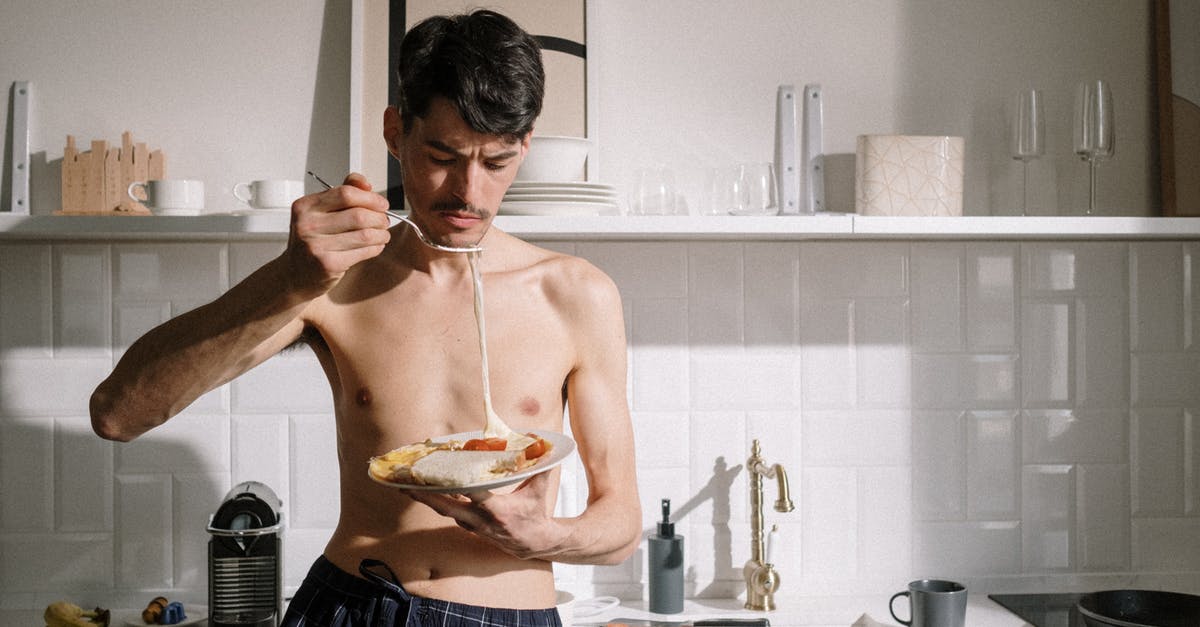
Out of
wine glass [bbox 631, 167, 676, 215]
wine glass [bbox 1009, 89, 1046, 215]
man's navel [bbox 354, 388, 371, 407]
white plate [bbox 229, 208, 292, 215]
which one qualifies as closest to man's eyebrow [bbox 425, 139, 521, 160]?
man's navel [bbox 354, 388, 371, 407]

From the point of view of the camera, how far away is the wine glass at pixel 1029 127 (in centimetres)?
216

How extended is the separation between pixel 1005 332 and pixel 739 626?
867mm

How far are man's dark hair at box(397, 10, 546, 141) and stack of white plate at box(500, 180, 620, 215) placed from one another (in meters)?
0.44

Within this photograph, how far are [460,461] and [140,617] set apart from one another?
1.14 meters

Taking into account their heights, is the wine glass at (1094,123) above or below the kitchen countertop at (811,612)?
above

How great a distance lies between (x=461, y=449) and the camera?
4.39 feet

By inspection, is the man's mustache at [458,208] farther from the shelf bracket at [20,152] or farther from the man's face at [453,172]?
the shelf bracket at [20,152]

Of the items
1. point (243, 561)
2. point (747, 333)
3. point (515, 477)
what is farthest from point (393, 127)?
point (747, 333)

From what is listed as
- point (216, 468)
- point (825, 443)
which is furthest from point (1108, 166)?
point (216, 468)

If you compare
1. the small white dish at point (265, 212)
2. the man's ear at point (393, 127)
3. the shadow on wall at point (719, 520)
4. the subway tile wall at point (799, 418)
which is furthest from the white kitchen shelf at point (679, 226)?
the shadow on wall at point (719, 520)

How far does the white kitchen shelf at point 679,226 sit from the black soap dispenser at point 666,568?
1.81ft

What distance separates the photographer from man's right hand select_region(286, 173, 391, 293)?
123cm

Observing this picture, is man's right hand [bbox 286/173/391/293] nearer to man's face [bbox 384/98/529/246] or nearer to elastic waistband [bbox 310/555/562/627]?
man's face [bbox 384/98/529/246]

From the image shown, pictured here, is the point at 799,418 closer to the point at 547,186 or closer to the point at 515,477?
the point at 547,186
